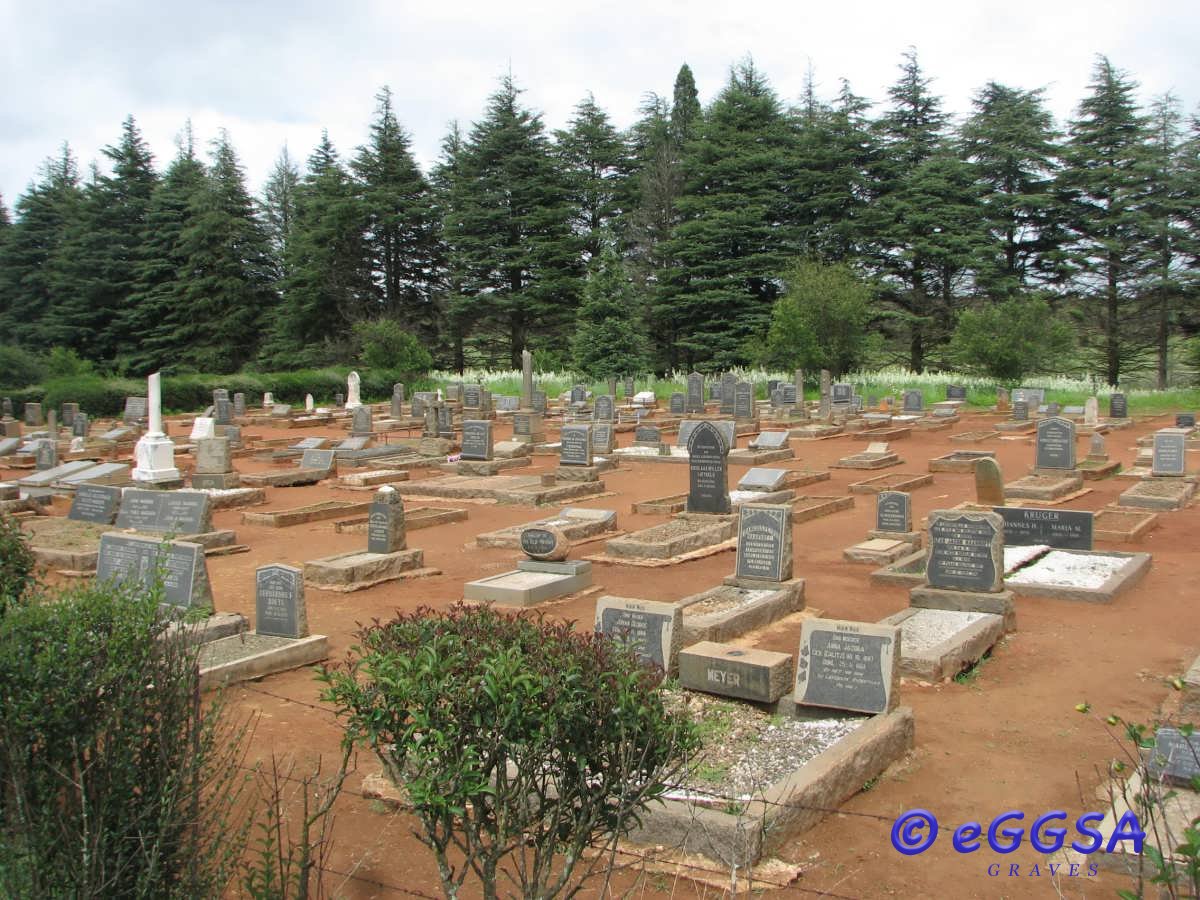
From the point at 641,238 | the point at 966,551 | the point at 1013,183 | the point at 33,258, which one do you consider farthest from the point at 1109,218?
the point at 33,258

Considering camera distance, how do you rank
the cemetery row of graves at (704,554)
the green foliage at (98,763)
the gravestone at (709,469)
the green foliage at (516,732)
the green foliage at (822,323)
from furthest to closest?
1. the green foliage at (822,323)
2. the gravestone at (709,469)
3. the cemetery row of graves at (704,554)
4. the green foliage at (98,763)
5. the green foliage at (516,732)

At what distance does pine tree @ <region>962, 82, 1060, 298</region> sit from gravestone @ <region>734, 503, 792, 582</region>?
42.5 m

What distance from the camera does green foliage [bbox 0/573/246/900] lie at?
3693mm

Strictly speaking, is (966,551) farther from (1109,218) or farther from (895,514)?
(1109,218)

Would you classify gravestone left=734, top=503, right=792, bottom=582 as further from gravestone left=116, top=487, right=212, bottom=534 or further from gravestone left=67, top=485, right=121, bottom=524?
gravestone left=67, top=485, right=121, bottom=524

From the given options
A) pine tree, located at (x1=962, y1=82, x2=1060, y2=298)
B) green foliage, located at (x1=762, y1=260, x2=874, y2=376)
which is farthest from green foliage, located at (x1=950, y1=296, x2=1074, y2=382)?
pine tree, located at (x1=962, y1=82, x2=1060, y2=298)

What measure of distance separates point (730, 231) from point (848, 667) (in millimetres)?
46355

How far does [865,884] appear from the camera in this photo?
4758 millimetres

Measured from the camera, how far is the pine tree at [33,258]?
5997 centimetres

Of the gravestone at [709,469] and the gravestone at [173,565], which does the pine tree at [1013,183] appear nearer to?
the gravestone at [709,469]

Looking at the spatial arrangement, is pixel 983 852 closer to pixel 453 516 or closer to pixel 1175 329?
pixel 453 516

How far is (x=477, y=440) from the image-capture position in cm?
2091

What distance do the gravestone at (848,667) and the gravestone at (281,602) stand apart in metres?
4.23

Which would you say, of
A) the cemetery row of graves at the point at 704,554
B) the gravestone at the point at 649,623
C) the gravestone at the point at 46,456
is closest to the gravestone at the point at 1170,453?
the cemetery row of graves at the point at 704,554
